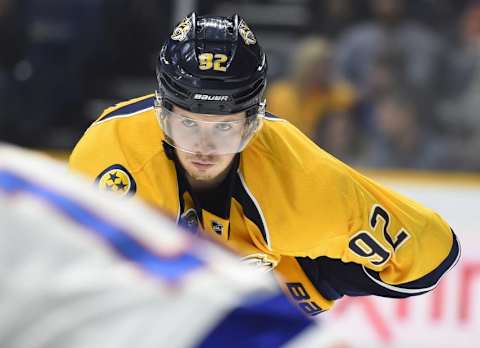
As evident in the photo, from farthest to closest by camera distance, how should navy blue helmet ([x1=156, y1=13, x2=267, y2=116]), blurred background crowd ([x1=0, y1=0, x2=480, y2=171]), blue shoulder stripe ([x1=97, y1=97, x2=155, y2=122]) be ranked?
blurred background crowd ([x1=0, y1=0, x2=480, y2=171])
blue shoulder stripe ([x1=97, y1=97, x2=155, y2=122])
navy blue helmet ([x1=156, y1=13, x2=267, y2=116])

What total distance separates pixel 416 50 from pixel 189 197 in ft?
7.59

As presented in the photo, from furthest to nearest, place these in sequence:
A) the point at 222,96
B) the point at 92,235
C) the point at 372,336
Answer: the point at 372,336, the point at 222,96, the point at 92,235

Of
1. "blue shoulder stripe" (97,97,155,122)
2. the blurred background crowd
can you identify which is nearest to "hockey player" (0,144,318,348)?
"blue shoulder stripe" (97,97,155,122)

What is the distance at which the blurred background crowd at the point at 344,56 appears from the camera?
4531 mm

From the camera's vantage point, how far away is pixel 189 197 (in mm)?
2510

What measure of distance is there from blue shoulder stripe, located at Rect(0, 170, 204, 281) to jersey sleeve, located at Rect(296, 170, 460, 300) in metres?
1.71

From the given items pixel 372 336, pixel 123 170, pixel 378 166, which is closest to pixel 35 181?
pixel 123 170

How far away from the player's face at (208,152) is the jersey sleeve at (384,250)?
33 centimetres

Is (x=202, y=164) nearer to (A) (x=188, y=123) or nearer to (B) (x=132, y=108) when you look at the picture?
(A) (x=188, y=123)

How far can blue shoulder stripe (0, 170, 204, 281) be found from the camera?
0.84 metres

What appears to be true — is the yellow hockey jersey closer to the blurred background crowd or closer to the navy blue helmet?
the navy blue helmet

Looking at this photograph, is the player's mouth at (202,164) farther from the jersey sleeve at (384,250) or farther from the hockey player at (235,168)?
the jersey sleeve at (384,250)

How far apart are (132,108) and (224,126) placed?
0.94 feet

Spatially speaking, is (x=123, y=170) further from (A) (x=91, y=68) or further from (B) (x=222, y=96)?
(A) (x=91, y=68)
